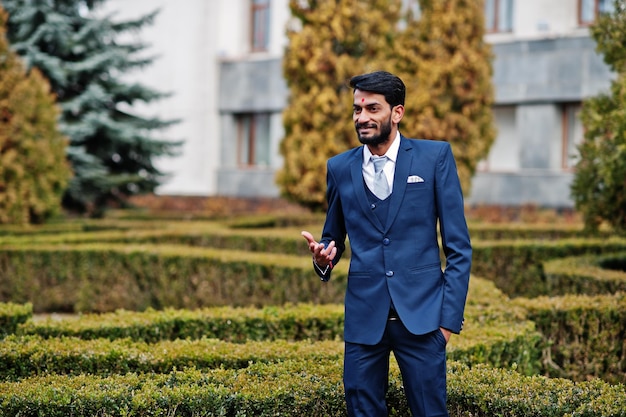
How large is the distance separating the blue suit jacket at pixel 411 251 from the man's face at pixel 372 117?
14 cm

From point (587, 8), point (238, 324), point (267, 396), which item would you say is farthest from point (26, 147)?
point (587, 8)

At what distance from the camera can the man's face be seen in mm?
3686

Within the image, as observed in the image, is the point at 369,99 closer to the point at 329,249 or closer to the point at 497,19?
the point at 329,249

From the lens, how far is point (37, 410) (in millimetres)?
3973

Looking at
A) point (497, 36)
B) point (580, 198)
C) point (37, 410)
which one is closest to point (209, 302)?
point (580, 198)

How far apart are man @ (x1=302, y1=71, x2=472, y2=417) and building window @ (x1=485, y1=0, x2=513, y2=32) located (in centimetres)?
1680

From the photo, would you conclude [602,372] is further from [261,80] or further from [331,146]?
[261,80]

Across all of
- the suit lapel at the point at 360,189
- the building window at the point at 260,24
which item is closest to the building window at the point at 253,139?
the building window at the point at 260,24

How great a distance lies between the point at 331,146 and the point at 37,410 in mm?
10988

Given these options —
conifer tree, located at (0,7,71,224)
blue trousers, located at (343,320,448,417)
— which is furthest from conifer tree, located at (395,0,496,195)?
blue trousers, located at (343,320,448,417)

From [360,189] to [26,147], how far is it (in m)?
10.2

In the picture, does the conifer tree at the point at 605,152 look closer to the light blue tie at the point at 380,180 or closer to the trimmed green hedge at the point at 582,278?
the trimmed green hedge at the point at 582,278

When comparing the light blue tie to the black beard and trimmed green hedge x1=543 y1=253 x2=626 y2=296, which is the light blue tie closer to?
the black beard

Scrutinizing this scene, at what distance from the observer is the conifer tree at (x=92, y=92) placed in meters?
16.8
